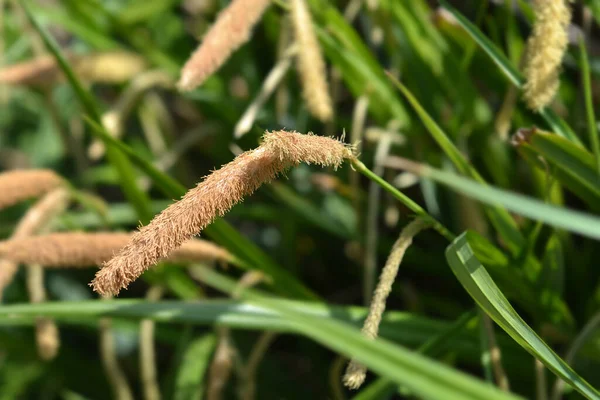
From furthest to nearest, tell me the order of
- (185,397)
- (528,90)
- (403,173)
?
(403,173) < (185,397) < (528,90)

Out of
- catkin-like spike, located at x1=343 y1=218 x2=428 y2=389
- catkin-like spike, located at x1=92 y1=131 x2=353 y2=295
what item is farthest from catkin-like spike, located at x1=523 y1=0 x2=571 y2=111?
catkin-like spike, located at x1=92 y1=131 x2=353 y2=295

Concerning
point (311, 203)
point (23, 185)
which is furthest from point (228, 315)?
point (311, 203)

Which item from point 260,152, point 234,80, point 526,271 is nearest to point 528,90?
point 526,271

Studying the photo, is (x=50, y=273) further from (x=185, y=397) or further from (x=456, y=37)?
(x=456, y=37)

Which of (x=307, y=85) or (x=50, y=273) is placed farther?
(x=50, y=273)

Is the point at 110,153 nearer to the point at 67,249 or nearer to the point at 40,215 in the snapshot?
the point at 40,215

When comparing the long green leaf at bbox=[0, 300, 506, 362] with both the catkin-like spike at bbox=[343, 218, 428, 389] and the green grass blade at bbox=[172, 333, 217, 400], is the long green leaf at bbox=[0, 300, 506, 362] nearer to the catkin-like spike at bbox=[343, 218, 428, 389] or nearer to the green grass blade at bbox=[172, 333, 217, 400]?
the catkin-like spike at bbox=[343, 218, 428, 389]

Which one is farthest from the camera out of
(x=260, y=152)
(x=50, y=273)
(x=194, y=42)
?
(x=194, y=42)
